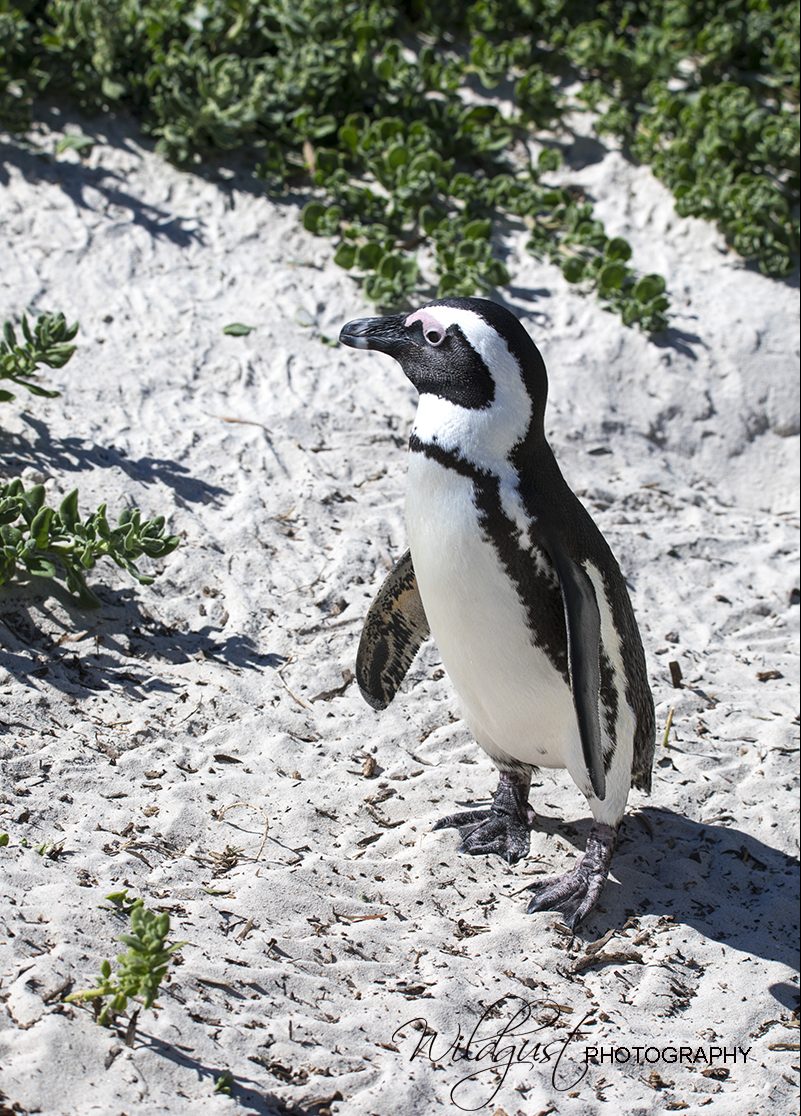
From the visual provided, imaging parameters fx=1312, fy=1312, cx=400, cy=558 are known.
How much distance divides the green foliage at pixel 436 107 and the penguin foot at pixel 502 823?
2.52 metres

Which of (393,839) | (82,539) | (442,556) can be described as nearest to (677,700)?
(393,839)

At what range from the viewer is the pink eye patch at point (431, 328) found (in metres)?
3.03

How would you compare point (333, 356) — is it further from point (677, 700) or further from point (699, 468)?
point (677, 700)

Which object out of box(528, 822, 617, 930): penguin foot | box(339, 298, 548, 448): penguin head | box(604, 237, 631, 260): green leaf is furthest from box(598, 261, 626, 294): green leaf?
box(528, 822, 617, 930): penguin foot

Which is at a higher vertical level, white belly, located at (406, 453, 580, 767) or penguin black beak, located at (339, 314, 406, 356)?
penguin black beak, located at (339, 314, 406, 356)

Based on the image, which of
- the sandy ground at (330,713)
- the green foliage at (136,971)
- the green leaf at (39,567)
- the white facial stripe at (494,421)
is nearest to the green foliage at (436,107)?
the sandy ground at (330,713)

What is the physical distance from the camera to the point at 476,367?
2.98m

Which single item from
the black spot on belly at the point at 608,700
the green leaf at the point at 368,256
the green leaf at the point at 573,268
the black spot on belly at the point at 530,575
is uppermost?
the green leaf at the point at 573,268

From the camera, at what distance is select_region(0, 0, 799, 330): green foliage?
573cm

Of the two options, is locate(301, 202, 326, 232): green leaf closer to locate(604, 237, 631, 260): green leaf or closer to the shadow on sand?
locate(604, 237, 631, 260): green leaf

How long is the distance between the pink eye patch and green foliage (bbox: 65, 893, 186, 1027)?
1.42m

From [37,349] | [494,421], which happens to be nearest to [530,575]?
[494,421]

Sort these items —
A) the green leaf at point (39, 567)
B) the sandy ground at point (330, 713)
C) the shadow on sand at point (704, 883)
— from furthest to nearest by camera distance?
1. the green leaf at point (39, 567)
2. the shadow on sand at point (704, 883)
3. the sandy ground at point (330, 713)

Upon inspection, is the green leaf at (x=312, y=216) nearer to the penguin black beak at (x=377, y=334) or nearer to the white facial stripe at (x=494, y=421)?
the penguin black beak at (x=377, y=334)
